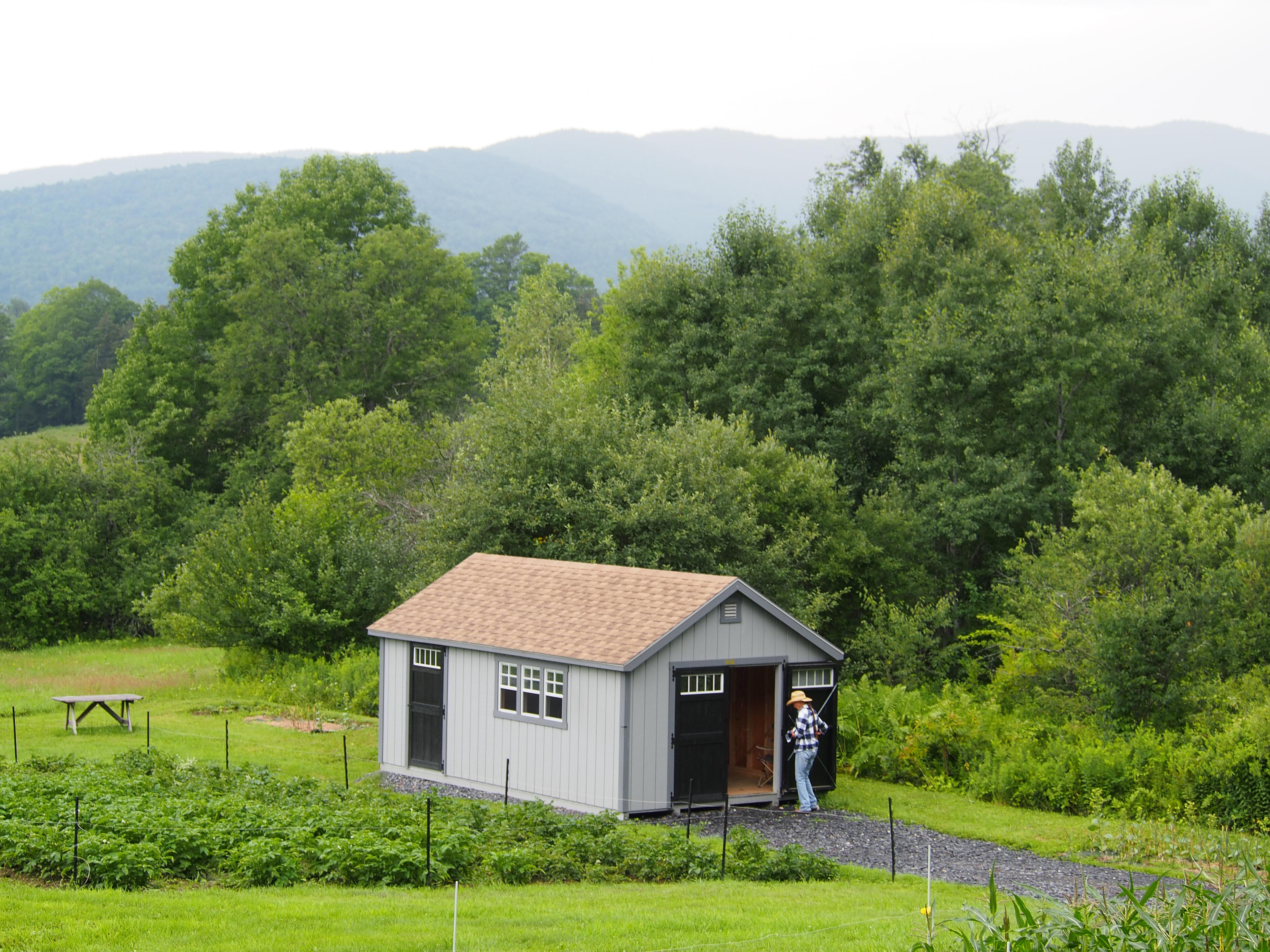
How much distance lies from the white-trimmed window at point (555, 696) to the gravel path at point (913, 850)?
85.6 inches

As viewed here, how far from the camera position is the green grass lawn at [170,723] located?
20.2 metres

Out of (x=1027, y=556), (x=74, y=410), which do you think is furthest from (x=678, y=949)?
(x=74, y=410)

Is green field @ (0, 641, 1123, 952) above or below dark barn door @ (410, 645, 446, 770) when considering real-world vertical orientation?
above

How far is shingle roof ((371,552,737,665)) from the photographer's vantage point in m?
17.5

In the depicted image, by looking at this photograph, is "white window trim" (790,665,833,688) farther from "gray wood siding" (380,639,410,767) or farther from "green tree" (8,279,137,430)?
"green tree" (8,279,137,430)

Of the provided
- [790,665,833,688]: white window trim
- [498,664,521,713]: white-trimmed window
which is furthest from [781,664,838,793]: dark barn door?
[498,664,521,713]: white-trimmed window

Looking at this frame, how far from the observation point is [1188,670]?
21.6 m

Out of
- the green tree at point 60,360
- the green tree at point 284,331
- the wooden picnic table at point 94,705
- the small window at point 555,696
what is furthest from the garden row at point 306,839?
the green tree at point 60,360

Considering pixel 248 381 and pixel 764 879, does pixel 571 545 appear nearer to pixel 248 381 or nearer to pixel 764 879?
pixel 764 879

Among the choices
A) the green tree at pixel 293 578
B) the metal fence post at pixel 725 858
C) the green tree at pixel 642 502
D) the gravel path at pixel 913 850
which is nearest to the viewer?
the metal fence post at pixel 725 858

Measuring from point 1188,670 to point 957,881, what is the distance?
10.0 meters

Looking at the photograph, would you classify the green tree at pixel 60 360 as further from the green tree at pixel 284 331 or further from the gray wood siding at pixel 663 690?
the gray wood siding at pixel 663 690

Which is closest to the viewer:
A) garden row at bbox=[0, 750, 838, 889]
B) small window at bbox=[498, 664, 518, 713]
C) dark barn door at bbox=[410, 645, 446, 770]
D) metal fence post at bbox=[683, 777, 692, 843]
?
garden row at bbox=[0, 750, 838, 889]

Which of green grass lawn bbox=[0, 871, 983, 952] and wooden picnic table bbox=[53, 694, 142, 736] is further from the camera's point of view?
wooden picnic table bbox=[53, 694, 142, 736]
